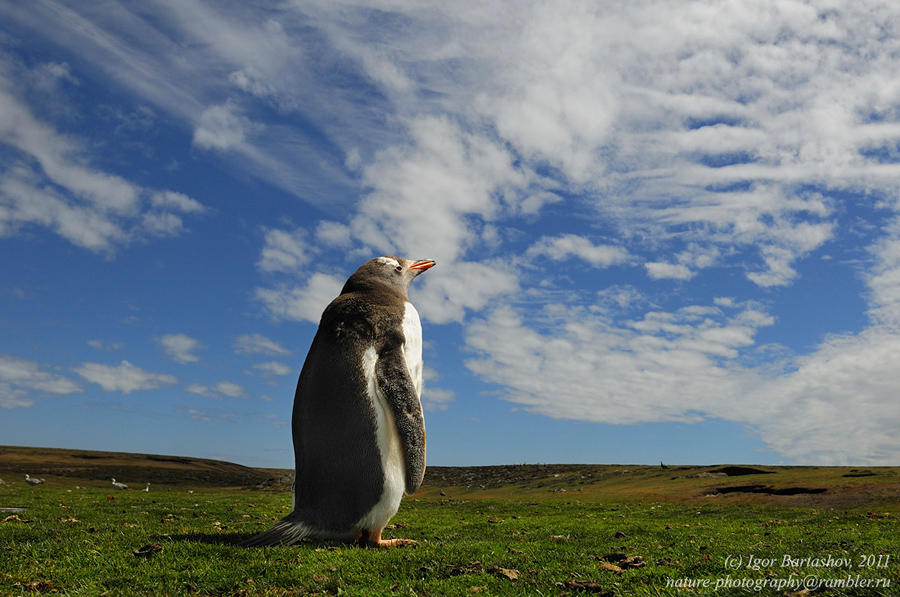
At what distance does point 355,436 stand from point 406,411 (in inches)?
32.1

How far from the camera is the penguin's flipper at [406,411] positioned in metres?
8.22

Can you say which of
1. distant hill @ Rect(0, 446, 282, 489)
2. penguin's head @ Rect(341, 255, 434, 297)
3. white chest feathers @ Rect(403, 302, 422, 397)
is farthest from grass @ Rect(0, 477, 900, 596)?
distant hill @ Rect(0, 446, 282, 489)

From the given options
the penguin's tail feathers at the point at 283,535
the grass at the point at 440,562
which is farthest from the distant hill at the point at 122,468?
the penguin's tail feathers at the point at 283,535

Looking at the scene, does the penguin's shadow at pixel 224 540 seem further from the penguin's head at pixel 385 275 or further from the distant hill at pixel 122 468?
the distant hill at pixel 122 468

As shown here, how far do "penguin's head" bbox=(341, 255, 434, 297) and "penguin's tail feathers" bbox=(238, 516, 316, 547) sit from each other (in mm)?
3901

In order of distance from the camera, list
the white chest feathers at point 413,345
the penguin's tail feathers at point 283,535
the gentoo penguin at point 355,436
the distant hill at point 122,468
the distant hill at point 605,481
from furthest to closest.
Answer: the distant hill at point 122,468, the distant hill at point 605,481, the white chest feathers at point 413,345, the gentoo penguin at point 355,436, the penguin's tail feathers at point 283,535

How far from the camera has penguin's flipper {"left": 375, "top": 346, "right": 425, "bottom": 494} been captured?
324 inches

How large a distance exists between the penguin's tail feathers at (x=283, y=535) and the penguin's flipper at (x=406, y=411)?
5.33ft

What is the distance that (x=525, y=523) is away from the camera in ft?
44.3

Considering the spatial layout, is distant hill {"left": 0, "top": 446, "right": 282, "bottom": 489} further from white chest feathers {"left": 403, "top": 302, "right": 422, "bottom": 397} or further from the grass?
white chest feathers {"left": 403, "top": 302, "right": 422, "bottom": 397}

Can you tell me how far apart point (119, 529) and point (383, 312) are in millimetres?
6375

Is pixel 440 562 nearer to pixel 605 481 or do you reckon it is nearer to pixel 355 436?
pixel 355 436

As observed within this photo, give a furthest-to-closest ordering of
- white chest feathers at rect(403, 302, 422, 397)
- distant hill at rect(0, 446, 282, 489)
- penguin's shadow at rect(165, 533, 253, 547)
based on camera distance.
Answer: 1. distant hill at rect(0, 446, 282, 489)
2. white chest feathers at rect(403, 302, 422, 397)
3. penguin's shadow at rect(165, 533, 253, 547)

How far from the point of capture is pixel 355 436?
8094mm
